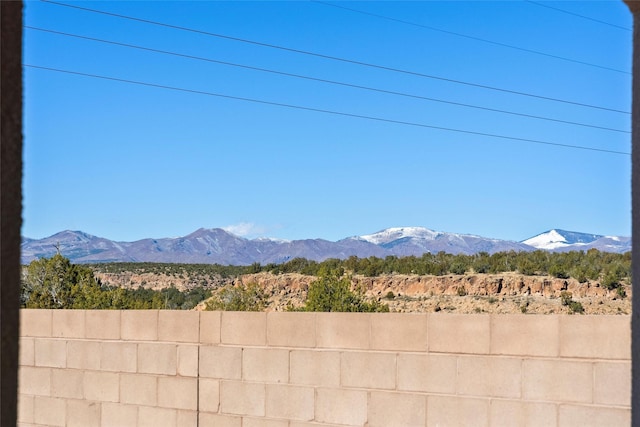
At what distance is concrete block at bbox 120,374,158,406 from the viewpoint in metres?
8.20

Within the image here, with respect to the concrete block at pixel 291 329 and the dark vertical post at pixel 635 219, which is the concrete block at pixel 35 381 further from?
the dark vertical post at pixel 635 219

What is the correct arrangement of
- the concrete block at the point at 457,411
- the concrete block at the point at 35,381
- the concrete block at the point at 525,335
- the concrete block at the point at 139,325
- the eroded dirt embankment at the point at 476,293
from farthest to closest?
the eroded dirt embankment at the point at 476,293 < the concrete block at the point at 35,381 < the concrete block at the point at 139,325 < the concrete block at the point at 457,411 < the concrete block at the point at 525,335

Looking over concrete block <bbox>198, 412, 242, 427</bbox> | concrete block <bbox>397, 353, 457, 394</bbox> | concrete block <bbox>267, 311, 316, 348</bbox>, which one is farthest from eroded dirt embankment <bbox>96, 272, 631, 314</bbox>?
concrete block <bbox>397, 353, 457, 394</bbox>

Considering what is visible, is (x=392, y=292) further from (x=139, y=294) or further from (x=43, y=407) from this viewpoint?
(x=43, y=407)

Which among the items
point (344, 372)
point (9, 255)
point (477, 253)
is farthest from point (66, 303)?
point (9, 255)

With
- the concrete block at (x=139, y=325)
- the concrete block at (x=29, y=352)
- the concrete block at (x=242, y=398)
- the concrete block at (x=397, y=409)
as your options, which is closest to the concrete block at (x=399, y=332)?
the concrete block at (x=397, y=409)

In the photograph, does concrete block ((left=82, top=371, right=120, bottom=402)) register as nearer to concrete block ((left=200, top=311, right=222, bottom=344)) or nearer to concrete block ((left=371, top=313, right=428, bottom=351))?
concrete block ((left=200, top=311, right=222, bottom=344))

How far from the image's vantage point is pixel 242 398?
7648mm

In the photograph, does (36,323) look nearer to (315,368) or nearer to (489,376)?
(315,368)

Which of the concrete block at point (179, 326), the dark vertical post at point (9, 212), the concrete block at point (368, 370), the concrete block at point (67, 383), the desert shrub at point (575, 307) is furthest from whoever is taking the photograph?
the desert shrub at point (575, 307)

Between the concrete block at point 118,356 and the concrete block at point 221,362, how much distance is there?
86 cm

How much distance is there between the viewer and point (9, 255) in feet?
Answer: 6.31

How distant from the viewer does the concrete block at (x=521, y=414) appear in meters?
6.14

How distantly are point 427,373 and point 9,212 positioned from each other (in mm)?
5137
